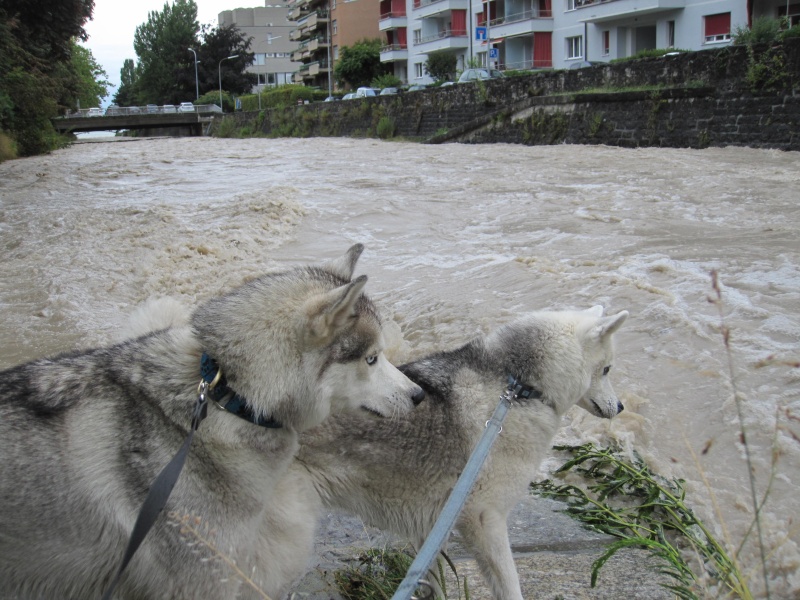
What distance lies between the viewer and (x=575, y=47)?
56.0 metres

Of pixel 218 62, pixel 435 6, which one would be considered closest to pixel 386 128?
pixel 435 6

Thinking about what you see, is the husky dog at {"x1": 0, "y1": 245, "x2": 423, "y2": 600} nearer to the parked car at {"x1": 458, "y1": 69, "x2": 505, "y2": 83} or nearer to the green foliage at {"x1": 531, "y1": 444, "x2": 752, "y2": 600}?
the green foliage at {"x1": 531, "y1": 444, "x2": 752, "y2": 600}

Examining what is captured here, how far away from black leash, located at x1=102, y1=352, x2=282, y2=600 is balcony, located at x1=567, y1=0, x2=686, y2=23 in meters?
48.1

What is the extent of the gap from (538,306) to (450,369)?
18.4ft

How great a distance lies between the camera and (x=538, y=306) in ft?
32.8

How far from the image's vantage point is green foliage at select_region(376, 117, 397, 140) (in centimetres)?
4594

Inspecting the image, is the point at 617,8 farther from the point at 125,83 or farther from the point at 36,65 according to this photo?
the point at 125,83

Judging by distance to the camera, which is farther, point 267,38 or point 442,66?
point 267,38

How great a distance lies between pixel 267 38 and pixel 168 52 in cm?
3067

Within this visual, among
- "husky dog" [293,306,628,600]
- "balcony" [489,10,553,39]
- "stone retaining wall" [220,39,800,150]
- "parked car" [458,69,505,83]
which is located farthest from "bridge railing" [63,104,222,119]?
"husky dog" [293,306,628,600]

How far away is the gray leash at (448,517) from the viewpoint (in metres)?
2.50

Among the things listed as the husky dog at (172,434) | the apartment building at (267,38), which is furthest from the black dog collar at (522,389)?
the apartment building at (267,38)

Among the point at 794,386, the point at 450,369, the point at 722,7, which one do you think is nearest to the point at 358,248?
the point at 450,369

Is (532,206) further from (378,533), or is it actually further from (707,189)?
(378,533)
